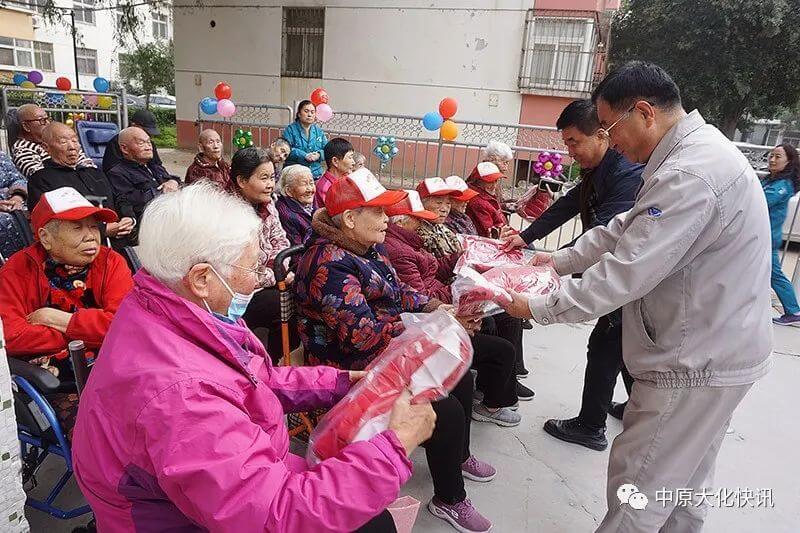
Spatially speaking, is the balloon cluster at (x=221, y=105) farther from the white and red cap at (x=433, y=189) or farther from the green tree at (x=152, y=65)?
the green tree at (x=152, y=65)

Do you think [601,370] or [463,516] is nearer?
[463,516]

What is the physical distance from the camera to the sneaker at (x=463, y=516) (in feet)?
7.37

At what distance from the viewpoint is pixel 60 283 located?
2.22m

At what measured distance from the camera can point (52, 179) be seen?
3574 millimetres

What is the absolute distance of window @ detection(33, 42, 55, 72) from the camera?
3190 centimetres

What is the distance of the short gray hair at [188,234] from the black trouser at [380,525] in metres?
0.78

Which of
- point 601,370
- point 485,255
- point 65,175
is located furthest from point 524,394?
point 65,175

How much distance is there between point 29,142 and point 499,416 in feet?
15.7

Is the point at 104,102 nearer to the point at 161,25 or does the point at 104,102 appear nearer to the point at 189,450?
the point at 189,450

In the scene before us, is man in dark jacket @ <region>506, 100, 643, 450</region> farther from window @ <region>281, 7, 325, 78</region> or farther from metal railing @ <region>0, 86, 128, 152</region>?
window @ <region>281, 7, 325, 78</region>

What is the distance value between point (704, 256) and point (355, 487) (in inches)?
51.8

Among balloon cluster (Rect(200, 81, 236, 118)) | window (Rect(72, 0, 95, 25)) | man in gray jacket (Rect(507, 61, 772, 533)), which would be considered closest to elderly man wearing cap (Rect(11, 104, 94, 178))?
balloon cluster (Rect(200, 81, 236, 118))

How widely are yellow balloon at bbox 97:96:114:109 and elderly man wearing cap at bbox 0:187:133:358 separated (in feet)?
23.2

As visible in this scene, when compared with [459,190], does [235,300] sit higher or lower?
lower
